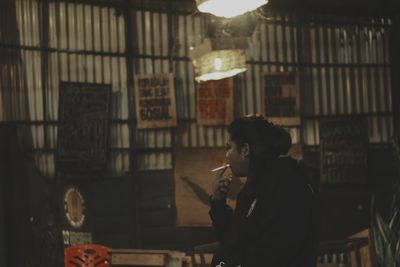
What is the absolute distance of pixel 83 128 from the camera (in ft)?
32.6

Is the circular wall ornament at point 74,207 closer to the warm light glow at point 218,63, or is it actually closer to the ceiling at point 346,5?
the warm light glow at point 218,63

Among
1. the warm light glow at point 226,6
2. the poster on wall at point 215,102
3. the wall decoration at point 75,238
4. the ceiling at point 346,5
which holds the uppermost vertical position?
the ceiling at point 346,5

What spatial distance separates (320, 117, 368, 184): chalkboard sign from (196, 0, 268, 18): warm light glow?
561cm

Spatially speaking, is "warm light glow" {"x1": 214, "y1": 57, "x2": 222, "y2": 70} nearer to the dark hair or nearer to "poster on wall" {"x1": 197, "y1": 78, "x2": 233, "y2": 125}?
"poster on wall" {"x1": 197, "y1": 78, "x2": 233, "y2": 125}

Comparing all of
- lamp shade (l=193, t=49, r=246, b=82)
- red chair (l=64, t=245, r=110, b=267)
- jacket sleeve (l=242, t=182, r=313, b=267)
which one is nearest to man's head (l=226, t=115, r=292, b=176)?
jacket sleeve (l=242, t=182, r=313, b=267)

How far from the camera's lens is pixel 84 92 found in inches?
394

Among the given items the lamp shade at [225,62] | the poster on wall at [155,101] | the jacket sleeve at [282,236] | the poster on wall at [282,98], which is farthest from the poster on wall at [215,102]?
the jacket sleeve at [282,236]

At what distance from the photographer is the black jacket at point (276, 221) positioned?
416 centimetres

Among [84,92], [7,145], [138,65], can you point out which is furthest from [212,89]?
[7,145]

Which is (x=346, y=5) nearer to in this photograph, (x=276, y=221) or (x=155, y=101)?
(x=155, y=101)

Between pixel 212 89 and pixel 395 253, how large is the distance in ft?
12.0

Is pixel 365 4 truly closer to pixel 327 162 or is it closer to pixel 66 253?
pixel 327 162

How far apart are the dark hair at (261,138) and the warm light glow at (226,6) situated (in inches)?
90.7

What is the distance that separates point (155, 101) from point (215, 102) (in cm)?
95
